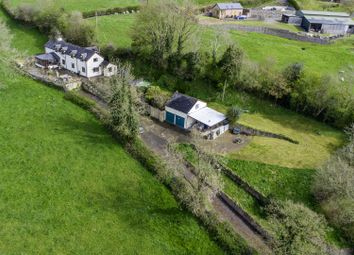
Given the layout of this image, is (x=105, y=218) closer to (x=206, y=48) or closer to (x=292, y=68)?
(x=292, y=68)

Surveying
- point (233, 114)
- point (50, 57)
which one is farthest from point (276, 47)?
point (50, 57)

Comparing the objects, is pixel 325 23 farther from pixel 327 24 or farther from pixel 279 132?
pixel 279 132

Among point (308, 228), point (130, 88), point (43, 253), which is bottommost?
point (43, 253)

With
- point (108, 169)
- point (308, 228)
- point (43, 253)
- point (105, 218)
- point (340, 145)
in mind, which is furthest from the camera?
point (340, 145)

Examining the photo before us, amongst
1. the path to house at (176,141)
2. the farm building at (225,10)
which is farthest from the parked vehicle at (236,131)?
the farm building at (225,10)

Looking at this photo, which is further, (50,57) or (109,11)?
(109,11)

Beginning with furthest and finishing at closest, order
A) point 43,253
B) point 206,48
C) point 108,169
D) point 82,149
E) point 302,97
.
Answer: point 206,48
point 302,97
point 82,149
point 108,169
point 43,253

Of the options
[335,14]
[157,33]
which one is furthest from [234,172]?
[335,14]

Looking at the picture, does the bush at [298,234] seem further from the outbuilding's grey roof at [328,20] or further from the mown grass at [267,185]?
the outbuilding's grey roof at [328,20]
